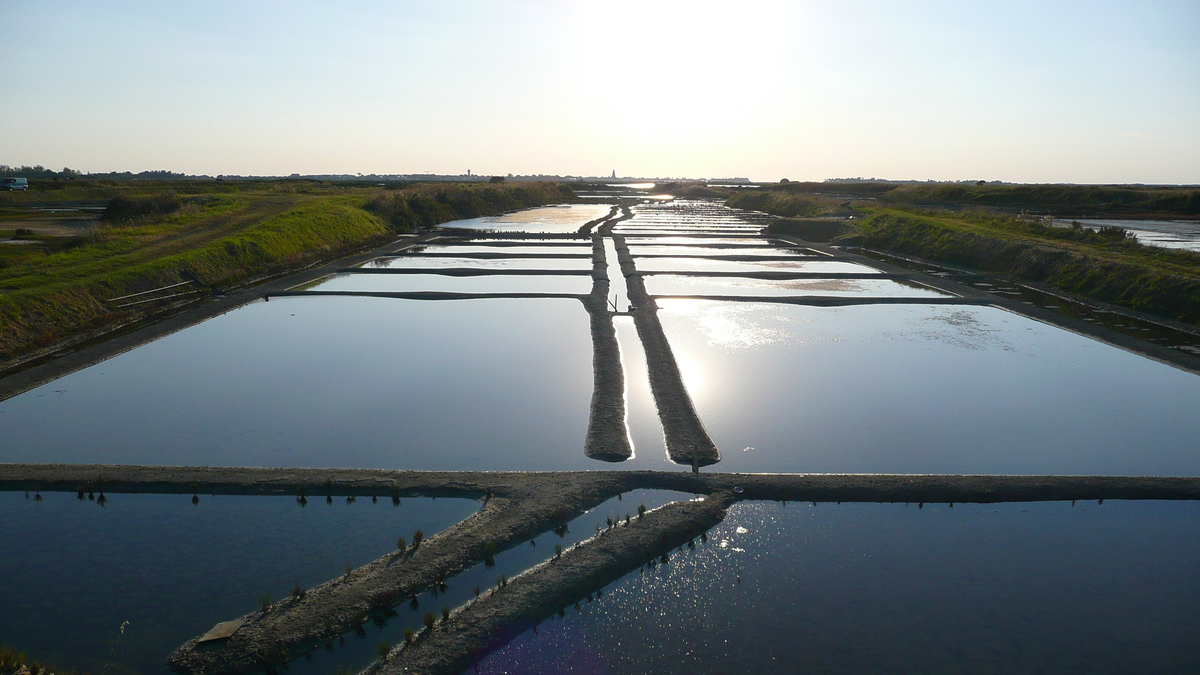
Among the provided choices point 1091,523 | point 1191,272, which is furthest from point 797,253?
point 1091,523

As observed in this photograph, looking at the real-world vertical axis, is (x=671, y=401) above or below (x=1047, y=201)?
below

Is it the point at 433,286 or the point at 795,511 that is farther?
the point at 433,286

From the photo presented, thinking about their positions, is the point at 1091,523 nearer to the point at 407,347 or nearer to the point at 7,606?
the point at 7,606

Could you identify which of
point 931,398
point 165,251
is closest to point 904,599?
point 931,398

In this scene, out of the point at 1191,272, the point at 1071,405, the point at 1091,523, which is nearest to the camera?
the point at 1091,523

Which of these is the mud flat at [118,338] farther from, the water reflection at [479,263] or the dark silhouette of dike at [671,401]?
the dark silhouette of dike at [671,401]

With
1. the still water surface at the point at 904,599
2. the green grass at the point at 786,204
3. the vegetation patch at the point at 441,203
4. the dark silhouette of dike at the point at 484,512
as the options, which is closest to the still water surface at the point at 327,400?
the dark silhouette of dike at the point at 484,512

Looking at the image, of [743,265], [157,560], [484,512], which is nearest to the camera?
[157,560]

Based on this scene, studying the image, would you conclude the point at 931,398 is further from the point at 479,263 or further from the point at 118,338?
the point at 479,263
